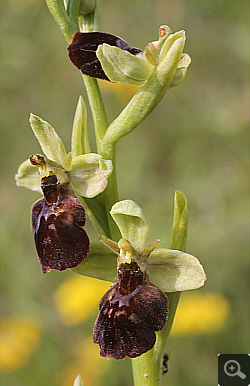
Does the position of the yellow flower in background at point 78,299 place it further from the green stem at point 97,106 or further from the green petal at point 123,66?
the green petal at point 123,66

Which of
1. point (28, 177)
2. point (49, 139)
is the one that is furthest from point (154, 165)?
point (49, 139)

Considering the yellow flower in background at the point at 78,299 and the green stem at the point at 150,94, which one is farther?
the yellow flower in background at the point at 78,299

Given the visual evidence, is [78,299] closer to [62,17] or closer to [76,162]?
[76,162]

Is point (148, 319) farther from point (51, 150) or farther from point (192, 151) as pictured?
point (192, 151)

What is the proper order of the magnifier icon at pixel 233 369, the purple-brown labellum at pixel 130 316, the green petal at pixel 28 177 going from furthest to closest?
the magnifier icon at pixel 233 369 < the green petal at pixel 28 177 < the purple-brown labellum at pixel 130 316

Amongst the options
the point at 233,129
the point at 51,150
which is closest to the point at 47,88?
the point at 233,129

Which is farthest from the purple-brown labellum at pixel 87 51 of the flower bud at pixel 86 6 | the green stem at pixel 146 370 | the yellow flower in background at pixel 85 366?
the yellow flower in background at pixel 85 366

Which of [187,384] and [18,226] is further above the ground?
[18,226]
